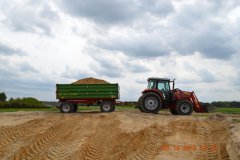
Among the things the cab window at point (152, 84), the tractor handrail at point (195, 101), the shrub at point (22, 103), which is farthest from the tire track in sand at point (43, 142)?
the shrub at point (22, 103)

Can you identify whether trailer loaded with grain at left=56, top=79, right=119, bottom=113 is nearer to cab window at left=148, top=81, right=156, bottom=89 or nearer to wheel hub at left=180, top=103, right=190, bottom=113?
cab window at left=148, top=81, right=156, bottom=89

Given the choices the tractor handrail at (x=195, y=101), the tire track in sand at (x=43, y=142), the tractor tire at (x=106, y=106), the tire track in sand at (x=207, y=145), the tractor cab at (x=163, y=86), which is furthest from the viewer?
the tractor tire at (x=106, y=106)

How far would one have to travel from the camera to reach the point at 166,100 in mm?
23984

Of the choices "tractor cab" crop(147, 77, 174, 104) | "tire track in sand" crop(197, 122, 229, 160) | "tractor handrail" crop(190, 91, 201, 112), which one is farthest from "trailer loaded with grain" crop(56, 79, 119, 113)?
A: "tire track in sand" crop(197, 122, 229, 160)

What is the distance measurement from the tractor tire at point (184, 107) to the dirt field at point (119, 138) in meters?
3.51

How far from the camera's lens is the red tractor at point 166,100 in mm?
23484

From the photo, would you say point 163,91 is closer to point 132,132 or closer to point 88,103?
point 88,103

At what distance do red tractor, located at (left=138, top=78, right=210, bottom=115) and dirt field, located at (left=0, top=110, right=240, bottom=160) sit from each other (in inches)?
128

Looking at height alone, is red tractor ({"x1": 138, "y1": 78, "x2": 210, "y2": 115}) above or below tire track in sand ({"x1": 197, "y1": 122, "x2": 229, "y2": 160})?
above

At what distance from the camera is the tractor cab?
2400 cm

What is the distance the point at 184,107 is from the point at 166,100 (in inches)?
48.8

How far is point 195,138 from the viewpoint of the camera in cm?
1561

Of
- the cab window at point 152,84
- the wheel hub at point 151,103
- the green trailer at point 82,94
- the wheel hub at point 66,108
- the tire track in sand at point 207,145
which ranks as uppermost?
the cab window at point 152,84

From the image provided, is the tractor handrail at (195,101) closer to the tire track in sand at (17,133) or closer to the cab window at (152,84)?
the cab window at (152,84)
